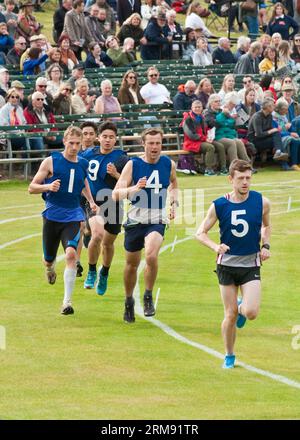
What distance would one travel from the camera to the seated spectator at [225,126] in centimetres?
2839

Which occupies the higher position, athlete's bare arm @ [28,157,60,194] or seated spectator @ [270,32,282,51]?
athlete's bare arm @ [28,157,60,194]

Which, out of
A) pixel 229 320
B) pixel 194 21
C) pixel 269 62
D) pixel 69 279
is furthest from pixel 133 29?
pixel 229 320

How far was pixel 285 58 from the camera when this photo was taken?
32.7 meters

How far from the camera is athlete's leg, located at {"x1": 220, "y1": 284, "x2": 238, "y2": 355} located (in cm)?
1262

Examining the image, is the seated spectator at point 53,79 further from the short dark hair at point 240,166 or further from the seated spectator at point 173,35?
the short dark hair at point 240,166

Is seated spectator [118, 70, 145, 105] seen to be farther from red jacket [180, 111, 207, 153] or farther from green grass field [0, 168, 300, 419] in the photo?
green grass field [0, 168, 300, 419]

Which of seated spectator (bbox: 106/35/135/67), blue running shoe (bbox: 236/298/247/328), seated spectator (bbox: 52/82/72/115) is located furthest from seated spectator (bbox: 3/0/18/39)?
blue running shoe (bbox: 236/298/247/328)

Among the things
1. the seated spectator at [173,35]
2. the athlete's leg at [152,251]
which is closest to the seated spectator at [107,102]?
the seated spectator at [173,35]

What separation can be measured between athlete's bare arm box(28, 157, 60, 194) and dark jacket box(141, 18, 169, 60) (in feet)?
55.5

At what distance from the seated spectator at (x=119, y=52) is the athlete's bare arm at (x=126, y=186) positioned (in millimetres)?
16713

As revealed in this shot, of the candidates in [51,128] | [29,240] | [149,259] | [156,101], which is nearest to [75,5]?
[156,101]

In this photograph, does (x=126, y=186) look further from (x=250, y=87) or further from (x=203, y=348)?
(x=250, y=87)

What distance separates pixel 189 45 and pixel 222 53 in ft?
3.62
